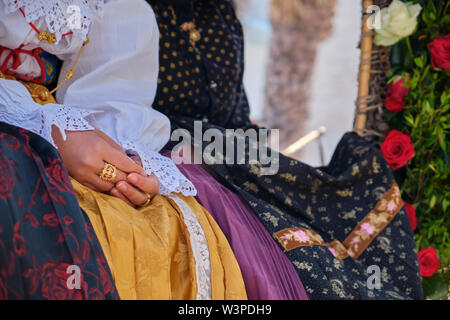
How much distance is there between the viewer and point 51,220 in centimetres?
72

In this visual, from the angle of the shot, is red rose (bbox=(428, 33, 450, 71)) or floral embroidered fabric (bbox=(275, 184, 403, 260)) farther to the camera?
red rose (bbox=(428, 33, 450, 71))

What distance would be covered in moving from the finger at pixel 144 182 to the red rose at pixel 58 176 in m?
0.16

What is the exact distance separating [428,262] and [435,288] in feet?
0.31

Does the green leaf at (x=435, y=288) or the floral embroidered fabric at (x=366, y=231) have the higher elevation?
the floral embroidered fabric at (x=366, y=231)

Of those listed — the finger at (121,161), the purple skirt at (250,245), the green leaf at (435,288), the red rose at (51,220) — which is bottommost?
the green leaf at (435,288)

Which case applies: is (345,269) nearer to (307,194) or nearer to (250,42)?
(307,194)

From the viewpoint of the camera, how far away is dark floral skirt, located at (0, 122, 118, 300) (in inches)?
26.1

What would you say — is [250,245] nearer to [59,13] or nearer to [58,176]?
[58,176]

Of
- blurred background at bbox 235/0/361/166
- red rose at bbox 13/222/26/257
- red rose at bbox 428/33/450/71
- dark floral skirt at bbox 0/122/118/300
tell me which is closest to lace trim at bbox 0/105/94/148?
dark floral skirt at bbox 0/122/118/300

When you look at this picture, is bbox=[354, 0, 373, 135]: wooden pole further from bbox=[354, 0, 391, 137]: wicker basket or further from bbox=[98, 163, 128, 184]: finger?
bbox=[98, 163, 128, 184]: finger

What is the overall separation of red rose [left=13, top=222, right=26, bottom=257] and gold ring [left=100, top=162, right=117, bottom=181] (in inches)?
9.4

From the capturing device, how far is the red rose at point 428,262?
1367 mm

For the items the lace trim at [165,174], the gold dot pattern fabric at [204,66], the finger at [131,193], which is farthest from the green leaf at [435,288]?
the finger at [131,193]

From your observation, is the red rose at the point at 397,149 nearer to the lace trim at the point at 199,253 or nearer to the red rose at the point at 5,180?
the lace trim at the point at 199,253
